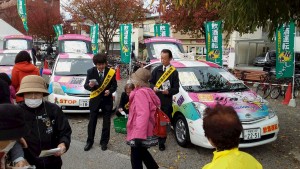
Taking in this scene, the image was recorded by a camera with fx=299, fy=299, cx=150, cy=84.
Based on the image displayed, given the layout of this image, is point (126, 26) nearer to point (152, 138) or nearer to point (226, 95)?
point (226, 95)

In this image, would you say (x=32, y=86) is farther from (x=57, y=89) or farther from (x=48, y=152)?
(x=57, y=89)

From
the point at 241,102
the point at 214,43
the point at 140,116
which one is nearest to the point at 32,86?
the point at 140,116

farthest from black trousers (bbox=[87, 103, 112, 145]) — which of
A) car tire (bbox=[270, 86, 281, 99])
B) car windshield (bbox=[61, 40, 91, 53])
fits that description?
car windshield (bbox=[61, 40, 91, 53])

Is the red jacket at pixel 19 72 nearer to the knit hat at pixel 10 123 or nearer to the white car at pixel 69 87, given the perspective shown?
the white car at pixel 69 87

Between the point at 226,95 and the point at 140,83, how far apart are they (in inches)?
92.3

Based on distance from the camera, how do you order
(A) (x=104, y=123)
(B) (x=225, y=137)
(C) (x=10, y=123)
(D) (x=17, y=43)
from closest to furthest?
(C) (x=10, y=123) → (B) (x=225, y=137) → (A) (x=104, y=123) → (D) (x=17, y=43)

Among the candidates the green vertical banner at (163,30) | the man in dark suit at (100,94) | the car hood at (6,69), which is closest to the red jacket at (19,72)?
the man in dark suit at (100,94)

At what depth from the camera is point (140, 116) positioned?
3.56 metres

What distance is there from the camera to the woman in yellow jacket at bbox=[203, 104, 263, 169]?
1757mm

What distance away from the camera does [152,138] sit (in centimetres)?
373

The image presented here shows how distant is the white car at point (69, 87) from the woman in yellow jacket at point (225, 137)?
19.5ft

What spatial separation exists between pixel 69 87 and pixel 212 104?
156 inches

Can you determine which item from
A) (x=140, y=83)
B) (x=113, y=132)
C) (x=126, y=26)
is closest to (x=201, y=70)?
(x=113, y=132)

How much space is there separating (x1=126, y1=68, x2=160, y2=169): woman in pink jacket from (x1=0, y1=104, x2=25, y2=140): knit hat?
6.82 feet
